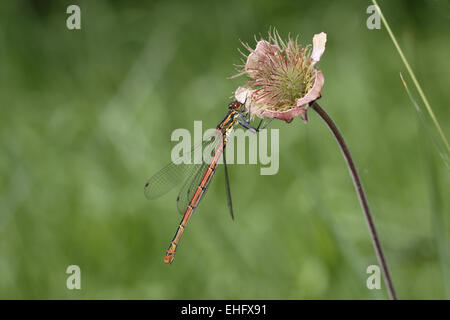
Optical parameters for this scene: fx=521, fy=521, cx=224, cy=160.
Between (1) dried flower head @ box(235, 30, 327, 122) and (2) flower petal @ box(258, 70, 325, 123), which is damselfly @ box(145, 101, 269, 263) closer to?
(1) dried flower head @ box(235, 30, 327, 122)

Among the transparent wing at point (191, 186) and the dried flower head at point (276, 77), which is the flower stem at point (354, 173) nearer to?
the dried flower head at point (276, 77)

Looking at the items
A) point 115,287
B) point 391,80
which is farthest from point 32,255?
point 391,80

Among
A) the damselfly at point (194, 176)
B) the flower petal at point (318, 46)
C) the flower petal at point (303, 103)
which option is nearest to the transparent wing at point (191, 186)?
the damselfly at point (194, 176)

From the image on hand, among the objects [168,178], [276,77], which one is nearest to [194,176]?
[168,178]

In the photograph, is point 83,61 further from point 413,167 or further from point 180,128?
point 413,167

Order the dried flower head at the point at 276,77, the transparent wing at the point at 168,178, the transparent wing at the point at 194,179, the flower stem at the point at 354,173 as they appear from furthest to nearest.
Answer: the transparent wing at the point at 168,178
the transparent wing at the point at 194,179
the dried flower head at the point at 276,77
the flower stem at the point at 354,173
